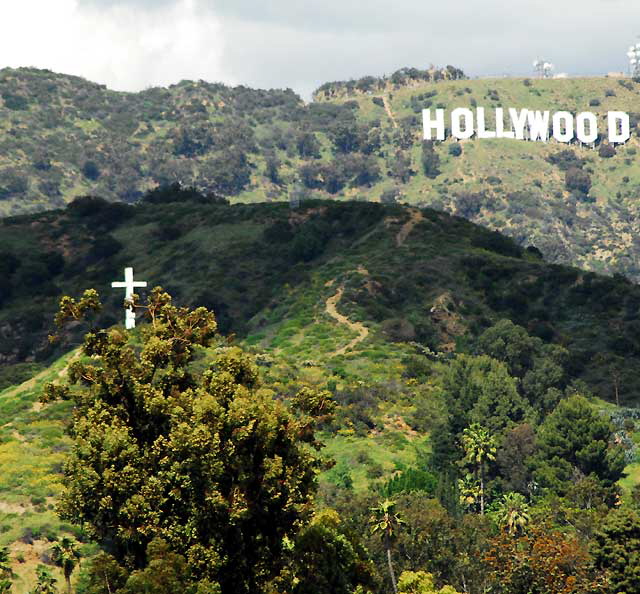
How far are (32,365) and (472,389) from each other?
48.3 metres

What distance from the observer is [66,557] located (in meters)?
53.6

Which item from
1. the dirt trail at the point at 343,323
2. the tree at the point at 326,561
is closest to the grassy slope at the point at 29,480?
the tree at the point at 326,561

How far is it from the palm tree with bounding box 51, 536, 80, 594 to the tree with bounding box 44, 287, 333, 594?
10778mm

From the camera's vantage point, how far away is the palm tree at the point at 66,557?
5342cm

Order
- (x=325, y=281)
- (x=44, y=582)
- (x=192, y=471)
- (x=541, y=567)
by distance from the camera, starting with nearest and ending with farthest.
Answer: (x=192, y=471)
(x=44, y=582)
(x=541, y=567)
(x=325, y=281)

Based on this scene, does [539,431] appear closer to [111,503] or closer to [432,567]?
[432,567]

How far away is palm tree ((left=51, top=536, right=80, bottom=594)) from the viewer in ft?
175

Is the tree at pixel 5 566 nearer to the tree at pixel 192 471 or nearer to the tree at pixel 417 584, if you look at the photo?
the tree at pixel 192 471

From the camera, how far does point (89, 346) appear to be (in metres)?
45.6

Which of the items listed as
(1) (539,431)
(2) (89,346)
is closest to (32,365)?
(1) (539,431)

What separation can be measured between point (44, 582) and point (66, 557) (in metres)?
1.84

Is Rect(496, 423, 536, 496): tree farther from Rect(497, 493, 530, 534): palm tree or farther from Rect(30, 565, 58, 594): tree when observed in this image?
Rect(30, 565, 58, 594): tree

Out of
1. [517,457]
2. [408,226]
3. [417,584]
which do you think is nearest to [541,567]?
[417,584]

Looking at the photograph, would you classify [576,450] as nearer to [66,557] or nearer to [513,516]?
[513,516]
